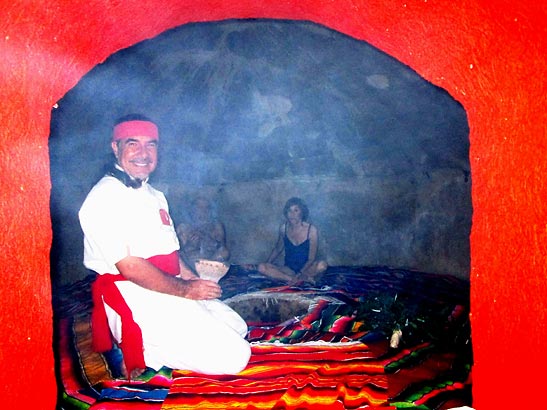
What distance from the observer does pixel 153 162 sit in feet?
11.7

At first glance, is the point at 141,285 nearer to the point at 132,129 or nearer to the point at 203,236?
the point at 132,129

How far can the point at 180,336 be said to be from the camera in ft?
11.0

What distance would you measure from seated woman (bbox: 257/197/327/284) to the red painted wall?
443 cm

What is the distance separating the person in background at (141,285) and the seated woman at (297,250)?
304 cm

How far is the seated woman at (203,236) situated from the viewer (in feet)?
22.7

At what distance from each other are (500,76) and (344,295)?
3855 millimetres

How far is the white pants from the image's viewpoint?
334 cm

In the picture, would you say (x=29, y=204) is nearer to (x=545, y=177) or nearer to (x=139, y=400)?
(x=139, y=400)

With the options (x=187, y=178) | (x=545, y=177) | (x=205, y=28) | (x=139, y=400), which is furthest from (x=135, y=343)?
(x=187, y=178)

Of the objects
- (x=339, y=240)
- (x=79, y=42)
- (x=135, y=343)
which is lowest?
(x=135, y=343)

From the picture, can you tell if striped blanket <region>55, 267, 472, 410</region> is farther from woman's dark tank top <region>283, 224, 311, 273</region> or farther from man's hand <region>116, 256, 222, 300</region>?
woman's dark tank top <region>283, 224, 311, 273</region>

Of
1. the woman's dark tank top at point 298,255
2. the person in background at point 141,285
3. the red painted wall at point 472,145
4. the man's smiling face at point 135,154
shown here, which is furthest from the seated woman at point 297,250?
the red painted wall at point 472,145

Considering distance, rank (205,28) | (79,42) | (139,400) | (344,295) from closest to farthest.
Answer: (79,42) → (139,400) → (344,295) → (205,28)

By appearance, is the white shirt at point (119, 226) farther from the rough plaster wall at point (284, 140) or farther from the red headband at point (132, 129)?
the rough plaster wall at point (284, 140)
